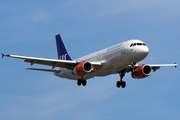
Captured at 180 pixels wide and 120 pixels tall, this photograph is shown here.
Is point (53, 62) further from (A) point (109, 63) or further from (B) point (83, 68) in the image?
(A) point (109, 63)

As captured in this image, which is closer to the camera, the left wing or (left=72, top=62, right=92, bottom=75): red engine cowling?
the left wing

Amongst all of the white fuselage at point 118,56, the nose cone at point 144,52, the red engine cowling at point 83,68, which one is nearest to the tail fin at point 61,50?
the white fuselage at point 118,56

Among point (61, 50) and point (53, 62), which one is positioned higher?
point (61, 50)

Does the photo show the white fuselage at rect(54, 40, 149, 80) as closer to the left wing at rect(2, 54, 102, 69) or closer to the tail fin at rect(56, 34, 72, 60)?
the left wing at rect(2, 54, 102, 69)

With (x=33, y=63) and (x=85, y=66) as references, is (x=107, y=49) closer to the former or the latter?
(x=85, y=66)

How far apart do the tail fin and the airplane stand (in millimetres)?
5337

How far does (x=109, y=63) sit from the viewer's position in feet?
156

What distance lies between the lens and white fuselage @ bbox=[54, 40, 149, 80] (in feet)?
146

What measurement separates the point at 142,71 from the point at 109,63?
5.70 metres

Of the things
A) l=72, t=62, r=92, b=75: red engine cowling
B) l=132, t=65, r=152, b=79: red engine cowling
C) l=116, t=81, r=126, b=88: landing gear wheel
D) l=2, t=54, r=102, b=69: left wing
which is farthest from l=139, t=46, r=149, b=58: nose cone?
l=116, t=81, r=126, b=88: landing gear wheel

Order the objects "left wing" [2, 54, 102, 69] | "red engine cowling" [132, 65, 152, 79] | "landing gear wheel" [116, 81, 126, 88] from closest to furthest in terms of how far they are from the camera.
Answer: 1. "left wing" [2, 54, 102, 69]
2. "red engine cowling" [132, 65, 152, 79]
3. "landing gear wheel" [116, 81, 126, 88]

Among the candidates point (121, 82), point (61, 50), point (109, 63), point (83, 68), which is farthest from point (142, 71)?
point (61, 50)

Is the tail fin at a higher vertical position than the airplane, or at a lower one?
higher

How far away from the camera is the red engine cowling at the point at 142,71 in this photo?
50.7m
